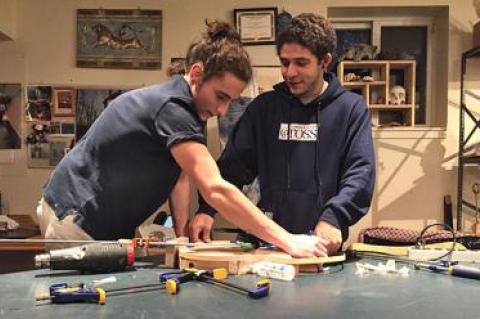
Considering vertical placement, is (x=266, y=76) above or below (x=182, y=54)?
below

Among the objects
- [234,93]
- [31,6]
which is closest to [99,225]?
[234,93]

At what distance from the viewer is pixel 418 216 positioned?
3.28 meters

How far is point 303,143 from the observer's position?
5.17ft

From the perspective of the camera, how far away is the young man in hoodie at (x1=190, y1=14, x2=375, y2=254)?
153 centimetres

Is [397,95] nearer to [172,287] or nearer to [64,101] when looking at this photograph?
[64,101]

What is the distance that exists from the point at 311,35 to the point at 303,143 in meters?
0.31

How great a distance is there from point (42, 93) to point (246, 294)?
2740 millimetres

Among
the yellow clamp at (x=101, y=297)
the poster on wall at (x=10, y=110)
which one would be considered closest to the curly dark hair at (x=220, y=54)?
the yellow clamp at (x=101, y=297)

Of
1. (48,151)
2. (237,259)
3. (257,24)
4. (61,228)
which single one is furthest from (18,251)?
(237,259)

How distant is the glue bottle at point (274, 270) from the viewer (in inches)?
42.0

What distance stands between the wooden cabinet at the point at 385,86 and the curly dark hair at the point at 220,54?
6.94 feet

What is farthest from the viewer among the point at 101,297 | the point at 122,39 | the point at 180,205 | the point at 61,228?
the point at 122,39

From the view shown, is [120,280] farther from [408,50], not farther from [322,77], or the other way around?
[408,50]

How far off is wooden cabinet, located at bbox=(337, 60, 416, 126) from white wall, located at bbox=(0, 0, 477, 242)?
0.17 meters
